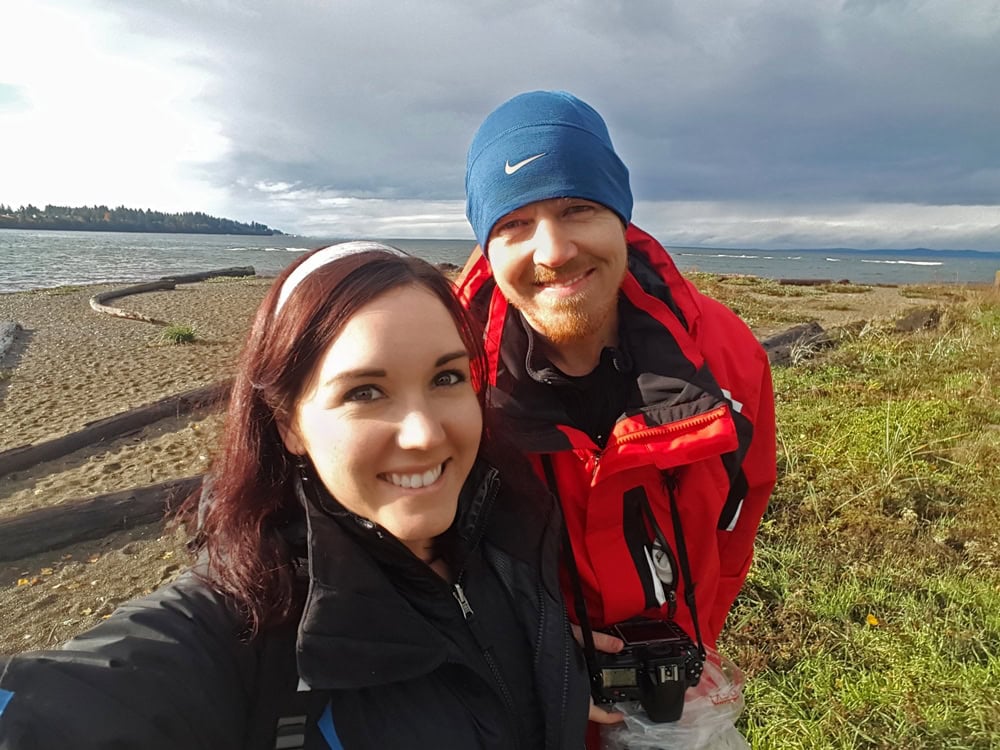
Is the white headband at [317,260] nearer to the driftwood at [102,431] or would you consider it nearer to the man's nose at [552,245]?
the man's nose at [552,245]

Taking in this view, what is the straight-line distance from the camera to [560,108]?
231 cm

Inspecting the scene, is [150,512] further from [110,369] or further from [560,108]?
[110,369]

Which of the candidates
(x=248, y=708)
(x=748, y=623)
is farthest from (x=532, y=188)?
(x=748, y=623)

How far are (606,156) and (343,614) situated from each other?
1.81 m

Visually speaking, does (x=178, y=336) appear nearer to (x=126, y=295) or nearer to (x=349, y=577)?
(x=126, y=295)

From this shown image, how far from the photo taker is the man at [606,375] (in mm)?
2037

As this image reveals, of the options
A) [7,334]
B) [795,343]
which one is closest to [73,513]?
[795,343]

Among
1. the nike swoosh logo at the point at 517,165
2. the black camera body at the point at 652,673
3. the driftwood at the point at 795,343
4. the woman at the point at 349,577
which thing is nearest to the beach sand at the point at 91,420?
the woman at the point at 349,577

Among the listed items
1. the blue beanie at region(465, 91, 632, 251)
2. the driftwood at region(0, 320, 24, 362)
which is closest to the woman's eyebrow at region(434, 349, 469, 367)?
the blue beanie at region(465, 91, 632, 251)

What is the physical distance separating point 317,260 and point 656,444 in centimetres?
114

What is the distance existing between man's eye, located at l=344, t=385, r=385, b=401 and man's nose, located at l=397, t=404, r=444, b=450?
0.09 m

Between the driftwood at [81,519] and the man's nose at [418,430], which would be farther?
the driftwood at [81,519]

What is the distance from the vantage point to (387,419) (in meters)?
1.45

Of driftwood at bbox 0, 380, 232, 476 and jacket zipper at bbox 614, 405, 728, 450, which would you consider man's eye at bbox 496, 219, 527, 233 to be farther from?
driftwood at bbox 0, 380, 232, 476
